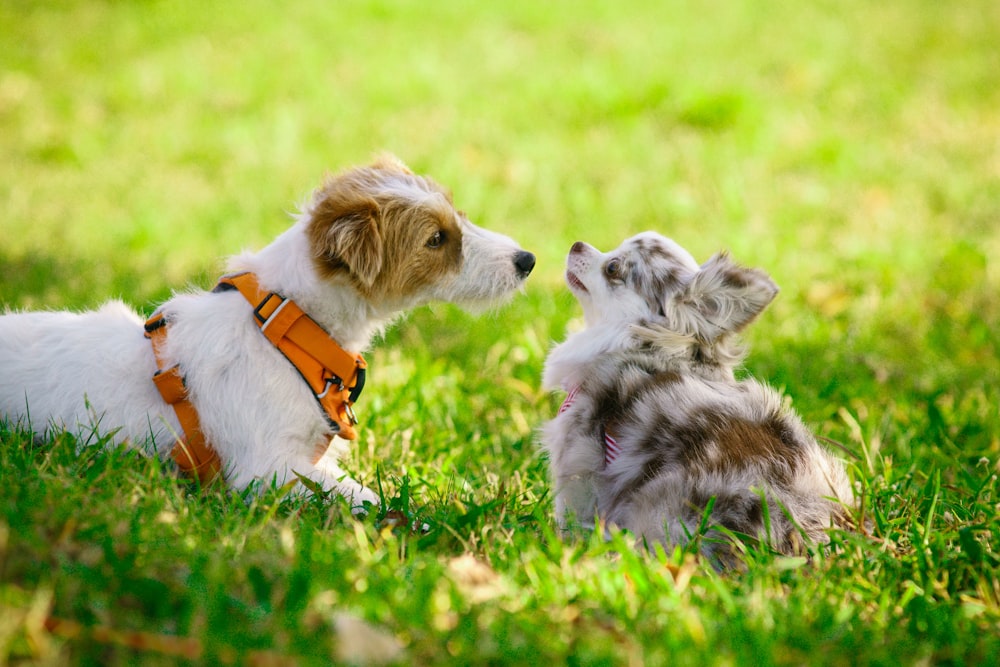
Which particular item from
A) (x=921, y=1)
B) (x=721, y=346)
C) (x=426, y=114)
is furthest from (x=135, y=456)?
(x=921, y=1)

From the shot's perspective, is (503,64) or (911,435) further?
(503,64)

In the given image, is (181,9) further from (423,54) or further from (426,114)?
(426,114)

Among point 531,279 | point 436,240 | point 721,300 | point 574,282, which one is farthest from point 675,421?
point 531,279

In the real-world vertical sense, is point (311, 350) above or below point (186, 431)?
above

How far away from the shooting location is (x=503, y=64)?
408 inches

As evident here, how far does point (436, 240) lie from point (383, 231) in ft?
0.95

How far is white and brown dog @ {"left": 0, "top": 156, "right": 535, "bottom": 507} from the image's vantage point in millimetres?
3281

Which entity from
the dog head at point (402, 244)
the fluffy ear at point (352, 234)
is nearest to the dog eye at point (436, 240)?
the dog head at point (402, 244)

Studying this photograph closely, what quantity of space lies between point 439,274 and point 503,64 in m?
7.35

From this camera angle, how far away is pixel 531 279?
635 cm

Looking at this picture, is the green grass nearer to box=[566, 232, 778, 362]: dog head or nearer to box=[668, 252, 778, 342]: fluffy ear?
box=[566, 232, 778, 362]: dog head

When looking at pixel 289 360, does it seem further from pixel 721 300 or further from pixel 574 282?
pixel 721 300

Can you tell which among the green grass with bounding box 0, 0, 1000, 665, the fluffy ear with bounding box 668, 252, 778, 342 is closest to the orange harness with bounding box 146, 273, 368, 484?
the green grass with bounding box 0, 0, 1000, 665

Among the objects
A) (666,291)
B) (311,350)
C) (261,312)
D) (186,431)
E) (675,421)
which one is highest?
(666,291)
